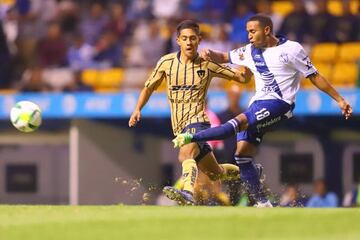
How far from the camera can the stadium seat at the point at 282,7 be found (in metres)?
22.0

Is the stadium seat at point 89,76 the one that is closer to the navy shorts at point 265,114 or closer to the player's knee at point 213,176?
the player's knee at point 213,176

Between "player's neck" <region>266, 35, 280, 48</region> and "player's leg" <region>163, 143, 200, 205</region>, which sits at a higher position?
"player's neck" <region>266, 35, 280, 48</region>

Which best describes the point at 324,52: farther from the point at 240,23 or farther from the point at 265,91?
the point at 265,91

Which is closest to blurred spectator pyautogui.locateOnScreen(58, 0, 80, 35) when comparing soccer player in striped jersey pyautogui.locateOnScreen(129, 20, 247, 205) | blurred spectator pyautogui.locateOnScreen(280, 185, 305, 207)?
blurred spectator pyautogui.locateOnScreen(280, 185, 305, 207)

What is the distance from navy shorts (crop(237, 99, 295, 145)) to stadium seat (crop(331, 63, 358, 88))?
6659mm

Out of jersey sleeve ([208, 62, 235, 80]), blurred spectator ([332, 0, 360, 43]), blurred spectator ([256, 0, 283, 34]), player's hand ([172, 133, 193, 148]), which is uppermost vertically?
blurred spectator ([256, 0, 283, 34])

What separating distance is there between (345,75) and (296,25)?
1.59 m

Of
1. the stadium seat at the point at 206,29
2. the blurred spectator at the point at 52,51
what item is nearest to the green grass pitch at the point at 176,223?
the stadium seat at the point at 206,29

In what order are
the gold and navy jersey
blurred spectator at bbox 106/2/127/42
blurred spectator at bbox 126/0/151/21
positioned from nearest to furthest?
the gold and navy jersey
blurred spectator at bbox 106/2/127/42
blurred spectator at bbox 126/0/151/21

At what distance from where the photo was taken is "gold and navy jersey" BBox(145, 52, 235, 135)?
473 inches

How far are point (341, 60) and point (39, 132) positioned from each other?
5087 millimetres

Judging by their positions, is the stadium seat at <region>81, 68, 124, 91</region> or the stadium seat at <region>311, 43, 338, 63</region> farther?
the stadium seat at <region>81, 68, 124, 91</region>

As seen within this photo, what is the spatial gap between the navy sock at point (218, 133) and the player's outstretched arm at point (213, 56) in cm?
81

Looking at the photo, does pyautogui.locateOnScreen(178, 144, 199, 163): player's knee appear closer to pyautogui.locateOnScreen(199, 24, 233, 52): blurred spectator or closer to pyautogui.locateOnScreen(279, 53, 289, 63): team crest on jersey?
pyautogui.locateOnScreen(279, 53, 289, 63): team crest on jersey
